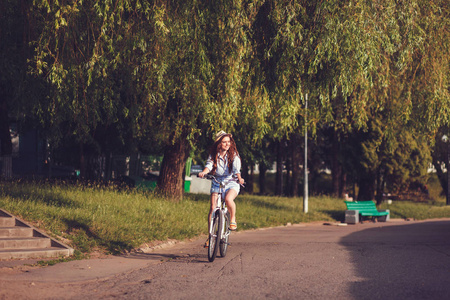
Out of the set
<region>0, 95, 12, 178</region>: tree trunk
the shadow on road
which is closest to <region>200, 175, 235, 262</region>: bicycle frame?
the shadow on road

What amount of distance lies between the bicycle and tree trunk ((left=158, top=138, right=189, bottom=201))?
9.80m

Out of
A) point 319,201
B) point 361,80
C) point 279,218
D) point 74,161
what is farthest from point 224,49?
point 74,161

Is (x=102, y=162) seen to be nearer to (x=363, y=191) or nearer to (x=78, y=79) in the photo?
(x=363, y=191)

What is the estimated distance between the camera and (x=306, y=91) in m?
13.7

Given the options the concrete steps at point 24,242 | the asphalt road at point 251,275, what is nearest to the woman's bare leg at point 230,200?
the asphalt road at point 251,275

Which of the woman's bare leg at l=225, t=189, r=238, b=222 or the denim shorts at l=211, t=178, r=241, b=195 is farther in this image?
the denim shorts at l=211, t=178, r=241, b=195

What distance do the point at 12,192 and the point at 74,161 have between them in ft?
68.2

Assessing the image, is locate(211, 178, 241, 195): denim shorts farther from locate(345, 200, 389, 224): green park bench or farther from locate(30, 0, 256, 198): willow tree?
locate(345, 200, 389, 224): green park bench

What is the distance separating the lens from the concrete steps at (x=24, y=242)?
9711mm

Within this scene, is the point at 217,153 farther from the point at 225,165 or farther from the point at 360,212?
the point at 360,212

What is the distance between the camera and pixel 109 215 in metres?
13.7

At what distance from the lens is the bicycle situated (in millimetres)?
9797

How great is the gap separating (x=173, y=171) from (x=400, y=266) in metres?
11.5

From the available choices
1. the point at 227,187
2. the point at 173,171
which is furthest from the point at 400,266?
the point at 173,171
